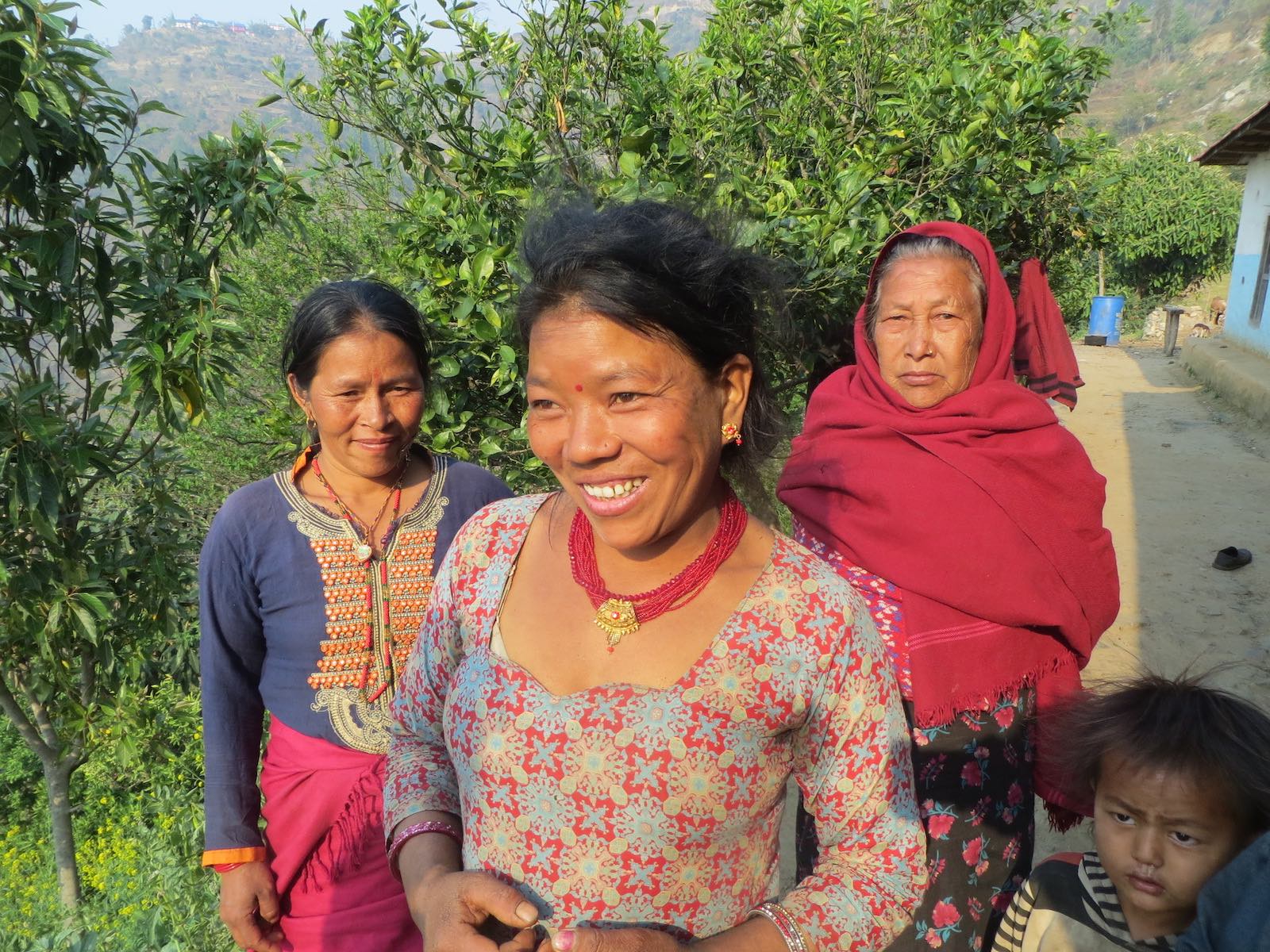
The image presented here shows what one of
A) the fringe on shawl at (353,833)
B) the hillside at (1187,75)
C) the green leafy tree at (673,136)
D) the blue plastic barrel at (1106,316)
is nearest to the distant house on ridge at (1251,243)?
the blue plastic barrel at (1106,316)

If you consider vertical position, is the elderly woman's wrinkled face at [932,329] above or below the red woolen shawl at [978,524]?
above

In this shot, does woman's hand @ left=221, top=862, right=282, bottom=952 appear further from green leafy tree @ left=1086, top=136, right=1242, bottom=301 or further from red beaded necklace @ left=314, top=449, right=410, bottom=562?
green leafy tree @ left=1086, top=136, right=1242, bottom=301

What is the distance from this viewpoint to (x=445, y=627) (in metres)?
1.46

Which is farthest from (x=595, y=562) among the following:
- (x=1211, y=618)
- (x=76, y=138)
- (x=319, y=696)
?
(x=1211, y=618)

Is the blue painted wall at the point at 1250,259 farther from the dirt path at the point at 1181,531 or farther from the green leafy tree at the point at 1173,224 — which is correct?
the green leafy tree at the point at 1173,224

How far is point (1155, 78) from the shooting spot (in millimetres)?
70062

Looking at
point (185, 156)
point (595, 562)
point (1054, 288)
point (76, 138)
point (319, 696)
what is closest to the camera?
point (595, 562)

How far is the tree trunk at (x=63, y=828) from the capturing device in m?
4.10

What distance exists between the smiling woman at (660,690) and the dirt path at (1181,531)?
5.24 ft

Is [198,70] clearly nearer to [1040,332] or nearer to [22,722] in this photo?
[22,722]

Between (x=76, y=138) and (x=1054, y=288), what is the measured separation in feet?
22.0

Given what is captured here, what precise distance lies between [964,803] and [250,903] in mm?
1492

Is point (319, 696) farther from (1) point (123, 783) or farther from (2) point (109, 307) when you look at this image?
(1) point (123, 783)

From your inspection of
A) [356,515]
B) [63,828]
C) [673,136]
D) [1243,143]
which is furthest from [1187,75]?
[356,515]
